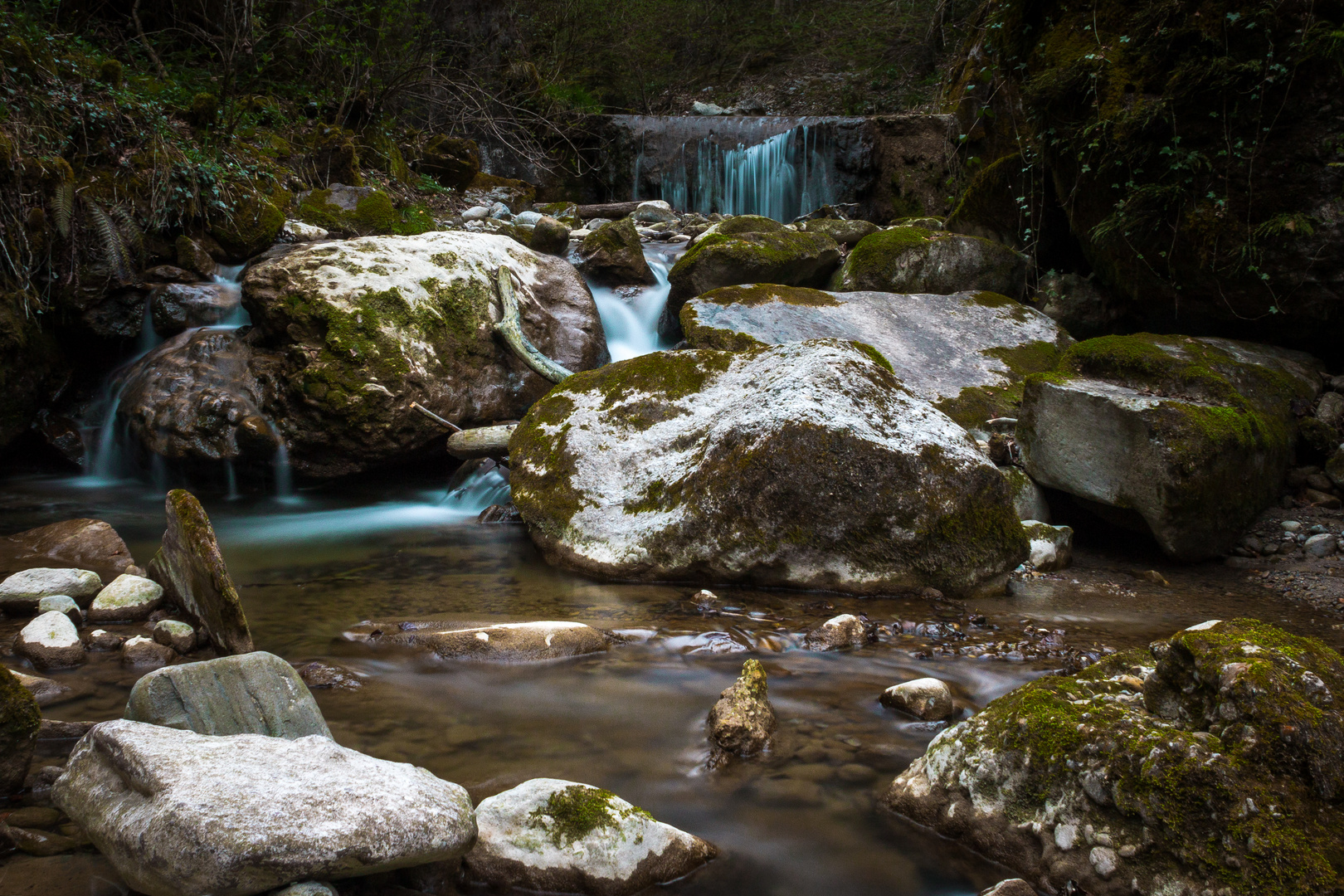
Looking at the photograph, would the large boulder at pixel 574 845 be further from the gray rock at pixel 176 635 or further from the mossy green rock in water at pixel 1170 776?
the gray rock at pixel 176 635

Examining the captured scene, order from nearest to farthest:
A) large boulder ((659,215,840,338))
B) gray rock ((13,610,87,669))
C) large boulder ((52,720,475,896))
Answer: large boulder ((52,720,475,896)) → gray rock ((13,610,87,669)) → large boulder ((659,215,840,338))

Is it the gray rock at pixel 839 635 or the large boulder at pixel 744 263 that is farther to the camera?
the large boulder at pixel 744 263

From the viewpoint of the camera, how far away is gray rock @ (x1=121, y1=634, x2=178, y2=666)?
3.23m

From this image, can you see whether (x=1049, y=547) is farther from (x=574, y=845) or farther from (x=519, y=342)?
(x=519, y=342)

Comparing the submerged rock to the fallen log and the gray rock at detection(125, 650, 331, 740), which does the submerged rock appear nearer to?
the gray rock at detection(125, 650, 331, 740)

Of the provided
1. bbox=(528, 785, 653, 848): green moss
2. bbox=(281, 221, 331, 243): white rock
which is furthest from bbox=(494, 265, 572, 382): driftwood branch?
bbox=(528, 785, 653, 848): green moss

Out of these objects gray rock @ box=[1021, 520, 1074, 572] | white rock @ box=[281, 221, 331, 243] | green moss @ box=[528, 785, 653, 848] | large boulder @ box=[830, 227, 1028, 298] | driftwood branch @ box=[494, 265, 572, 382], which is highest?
white rock @ box=[281, 221, 331, 243]

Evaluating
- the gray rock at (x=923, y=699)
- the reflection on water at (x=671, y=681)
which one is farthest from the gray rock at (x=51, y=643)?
the gray rock at (x=923, y=699)

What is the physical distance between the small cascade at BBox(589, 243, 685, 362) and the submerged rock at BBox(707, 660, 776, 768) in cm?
568

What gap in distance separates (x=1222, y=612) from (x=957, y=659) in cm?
174

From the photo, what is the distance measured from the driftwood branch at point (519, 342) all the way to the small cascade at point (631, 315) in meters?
1.19

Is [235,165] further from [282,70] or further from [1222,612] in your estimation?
[1222,612]

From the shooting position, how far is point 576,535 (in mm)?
4535

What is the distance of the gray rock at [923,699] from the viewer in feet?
9.20
